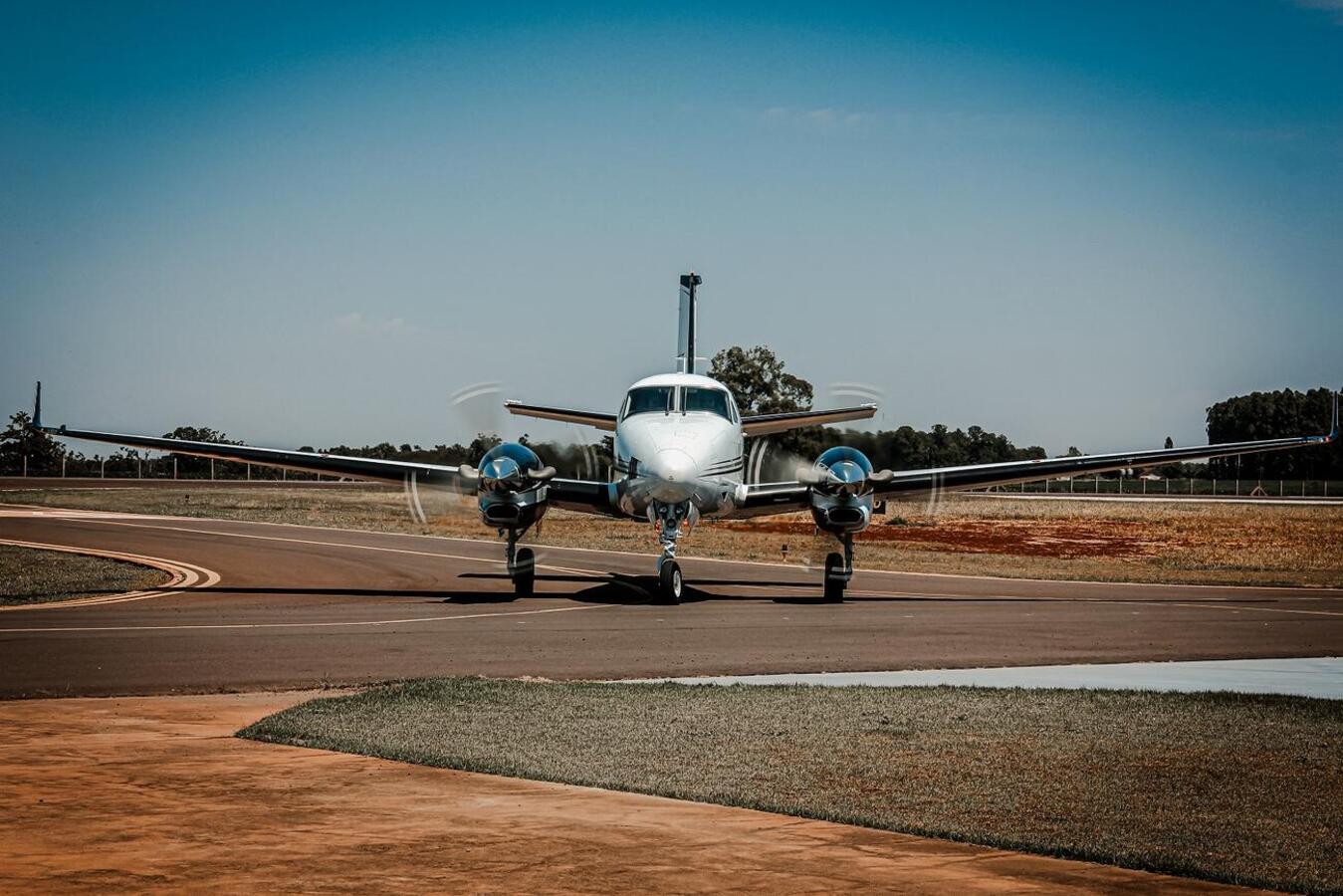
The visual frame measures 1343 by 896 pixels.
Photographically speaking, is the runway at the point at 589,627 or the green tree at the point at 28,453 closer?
the runway at the point at 589,627

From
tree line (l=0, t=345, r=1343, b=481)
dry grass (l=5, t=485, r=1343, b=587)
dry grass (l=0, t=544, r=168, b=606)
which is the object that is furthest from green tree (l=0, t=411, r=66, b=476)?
dry grass (l=0, t=544, r=168, b=606)

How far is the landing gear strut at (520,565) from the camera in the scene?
2245 cm

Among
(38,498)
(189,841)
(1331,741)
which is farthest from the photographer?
(38,498)

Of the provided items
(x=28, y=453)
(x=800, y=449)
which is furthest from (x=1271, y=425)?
(x=28, y=453)

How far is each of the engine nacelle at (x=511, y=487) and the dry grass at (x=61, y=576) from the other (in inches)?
260

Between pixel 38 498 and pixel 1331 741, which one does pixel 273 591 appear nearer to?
pixel 1331 741

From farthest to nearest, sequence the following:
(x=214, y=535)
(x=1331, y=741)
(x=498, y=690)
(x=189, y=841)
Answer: (x=214, y=535), (x=498, y=690), (x=1331, y=741), (x=189, y=841)

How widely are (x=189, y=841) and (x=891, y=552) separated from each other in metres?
33.2

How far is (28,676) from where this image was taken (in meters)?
12.3

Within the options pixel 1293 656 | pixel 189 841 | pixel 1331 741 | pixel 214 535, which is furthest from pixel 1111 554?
pixel 189 841

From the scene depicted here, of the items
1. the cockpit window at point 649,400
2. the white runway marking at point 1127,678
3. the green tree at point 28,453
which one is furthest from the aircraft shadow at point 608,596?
the green tree at point 28,453

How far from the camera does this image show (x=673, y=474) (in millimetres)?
20891

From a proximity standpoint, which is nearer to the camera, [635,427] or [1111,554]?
[635,427]

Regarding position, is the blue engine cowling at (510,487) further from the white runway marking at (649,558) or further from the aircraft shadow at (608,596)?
the white runway marking at (649,558)
